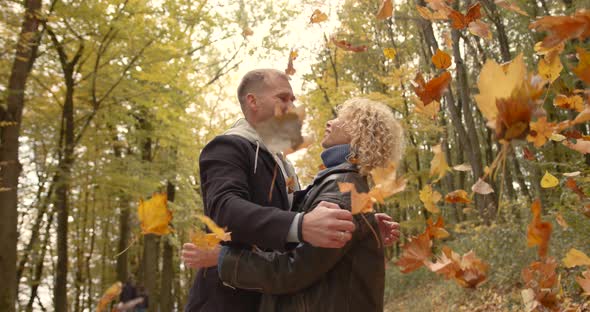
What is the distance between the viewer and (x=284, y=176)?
7.04 ft

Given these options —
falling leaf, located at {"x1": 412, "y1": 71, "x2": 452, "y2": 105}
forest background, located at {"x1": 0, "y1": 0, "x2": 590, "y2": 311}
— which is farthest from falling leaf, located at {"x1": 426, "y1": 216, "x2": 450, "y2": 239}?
falling leaf, located at {"x1": 412, "y1": 71, "x2": 452, "y2": 105}

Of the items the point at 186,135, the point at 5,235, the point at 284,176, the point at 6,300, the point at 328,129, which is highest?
the point at 186,135

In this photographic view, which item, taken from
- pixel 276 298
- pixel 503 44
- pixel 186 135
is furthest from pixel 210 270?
pixel 503 44

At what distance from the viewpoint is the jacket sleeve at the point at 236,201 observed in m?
1.64

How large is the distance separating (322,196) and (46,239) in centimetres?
1559

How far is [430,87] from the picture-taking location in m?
1.71

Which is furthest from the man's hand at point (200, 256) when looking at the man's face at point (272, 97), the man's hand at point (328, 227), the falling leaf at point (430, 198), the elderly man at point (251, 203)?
the falling leaf at point (430, 198)

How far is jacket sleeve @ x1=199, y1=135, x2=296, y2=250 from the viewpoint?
164 cm

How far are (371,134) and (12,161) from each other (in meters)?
6.70

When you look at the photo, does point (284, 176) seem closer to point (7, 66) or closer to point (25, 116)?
point (7, 66)

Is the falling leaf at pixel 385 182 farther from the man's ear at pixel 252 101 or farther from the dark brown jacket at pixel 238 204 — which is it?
the man's ear at pixel 252 101

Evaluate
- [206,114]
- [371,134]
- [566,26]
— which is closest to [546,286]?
[371,134]

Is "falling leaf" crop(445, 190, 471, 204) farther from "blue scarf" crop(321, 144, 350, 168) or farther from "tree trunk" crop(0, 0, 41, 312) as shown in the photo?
"tree trunk" crop(0, 0, 41, 312)

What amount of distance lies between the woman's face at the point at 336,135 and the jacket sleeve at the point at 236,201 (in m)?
0.33
